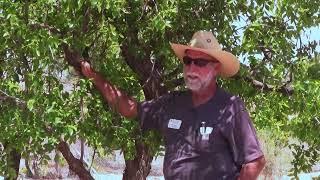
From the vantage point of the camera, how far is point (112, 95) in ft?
11.5

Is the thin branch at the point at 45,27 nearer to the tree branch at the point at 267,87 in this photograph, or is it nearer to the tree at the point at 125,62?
the tree at the point at 125,62

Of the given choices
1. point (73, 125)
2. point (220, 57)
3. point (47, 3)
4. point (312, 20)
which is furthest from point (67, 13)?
point (312, 20)

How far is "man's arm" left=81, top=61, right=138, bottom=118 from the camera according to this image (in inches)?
138

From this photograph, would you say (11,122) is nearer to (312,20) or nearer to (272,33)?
(272,33)

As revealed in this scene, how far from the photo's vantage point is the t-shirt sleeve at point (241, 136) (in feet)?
10.6

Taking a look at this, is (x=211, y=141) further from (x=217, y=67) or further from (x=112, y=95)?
(x=112, y=95)

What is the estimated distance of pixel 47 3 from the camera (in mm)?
3203

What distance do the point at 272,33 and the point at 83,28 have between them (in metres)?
1.01

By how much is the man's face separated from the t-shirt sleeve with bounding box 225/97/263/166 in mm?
204

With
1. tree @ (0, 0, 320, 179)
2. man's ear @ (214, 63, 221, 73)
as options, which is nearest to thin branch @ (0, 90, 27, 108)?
tree @ (0, 0, 320, 179)

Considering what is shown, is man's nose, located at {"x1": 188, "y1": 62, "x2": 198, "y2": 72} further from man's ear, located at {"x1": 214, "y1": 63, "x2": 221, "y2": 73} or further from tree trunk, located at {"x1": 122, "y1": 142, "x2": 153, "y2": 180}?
tree trunk, located at {"x1": 122, "y1": 142, "x2": 153, "y2": 180}

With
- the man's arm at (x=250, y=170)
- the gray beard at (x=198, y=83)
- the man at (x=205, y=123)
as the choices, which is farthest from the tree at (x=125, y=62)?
the man's arm at (x=250, y=170)

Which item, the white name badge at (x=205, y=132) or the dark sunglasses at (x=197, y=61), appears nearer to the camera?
the white name badge at (x=205, y=132)

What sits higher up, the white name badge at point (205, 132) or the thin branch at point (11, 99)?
the thin branch at point (11, 99)
